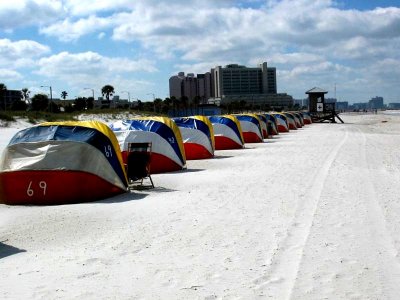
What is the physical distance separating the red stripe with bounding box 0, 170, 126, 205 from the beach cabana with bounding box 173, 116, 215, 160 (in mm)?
9621

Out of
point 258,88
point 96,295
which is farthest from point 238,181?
point 258,88

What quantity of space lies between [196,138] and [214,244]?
1332 centimetres

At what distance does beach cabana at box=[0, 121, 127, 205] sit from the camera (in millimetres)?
10266

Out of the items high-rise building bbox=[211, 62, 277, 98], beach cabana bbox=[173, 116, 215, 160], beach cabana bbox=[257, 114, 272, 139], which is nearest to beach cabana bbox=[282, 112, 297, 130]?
beach cabana bbox=[257, 114, 272, 139]

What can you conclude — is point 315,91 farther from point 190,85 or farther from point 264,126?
point 190,85

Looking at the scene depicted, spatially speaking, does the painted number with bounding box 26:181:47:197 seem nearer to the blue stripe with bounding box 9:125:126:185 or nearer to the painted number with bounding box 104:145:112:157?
the blue stripe with bounding box 9:125:126:185

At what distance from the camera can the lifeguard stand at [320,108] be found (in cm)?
6600

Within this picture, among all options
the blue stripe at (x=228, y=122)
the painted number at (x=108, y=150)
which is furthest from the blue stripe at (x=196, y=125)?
the painted number at (x=108, y=150)

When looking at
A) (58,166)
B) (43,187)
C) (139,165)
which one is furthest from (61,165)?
(139,165)

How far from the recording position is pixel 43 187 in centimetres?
1025

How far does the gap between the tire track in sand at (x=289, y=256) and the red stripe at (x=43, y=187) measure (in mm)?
4417

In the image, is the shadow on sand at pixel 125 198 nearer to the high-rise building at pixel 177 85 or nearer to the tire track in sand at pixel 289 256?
the tire track in sand at pixel 289 256

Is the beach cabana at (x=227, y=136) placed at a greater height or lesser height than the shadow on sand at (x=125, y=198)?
greater

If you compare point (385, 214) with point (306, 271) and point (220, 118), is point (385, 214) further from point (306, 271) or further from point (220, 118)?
point (220, 118)
